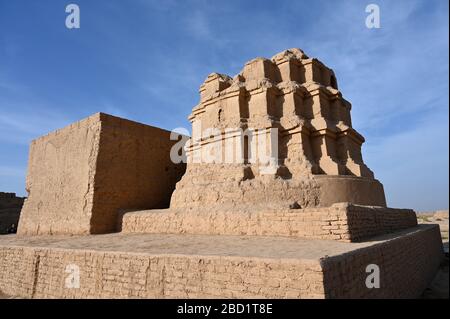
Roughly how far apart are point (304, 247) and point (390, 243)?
1.79 meters

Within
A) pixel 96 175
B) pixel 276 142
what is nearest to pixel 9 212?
pixel 96 175

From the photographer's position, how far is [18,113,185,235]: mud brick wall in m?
9.54

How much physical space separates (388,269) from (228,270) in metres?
2.82

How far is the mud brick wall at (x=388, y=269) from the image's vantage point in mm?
3432

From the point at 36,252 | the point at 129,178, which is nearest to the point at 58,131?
the point at 129,178

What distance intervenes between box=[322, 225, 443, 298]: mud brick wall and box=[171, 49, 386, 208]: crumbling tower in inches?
64.4

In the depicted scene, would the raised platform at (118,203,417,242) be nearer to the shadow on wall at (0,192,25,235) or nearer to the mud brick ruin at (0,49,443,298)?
the mud brick ruin at (0,49,443,298)

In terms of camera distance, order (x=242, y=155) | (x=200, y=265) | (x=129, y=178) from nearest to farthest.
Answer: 1. (x=200, y=265)
2. (x=242, y=155)
3. (x=129, y=178)

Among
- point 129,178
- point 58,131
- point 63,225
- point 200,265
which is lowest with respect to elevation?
point 200,265

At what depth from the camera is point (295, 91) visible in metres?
9.43

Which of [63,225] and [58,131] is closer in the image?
[63,225]

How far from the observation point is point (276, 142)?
883 centimetres
